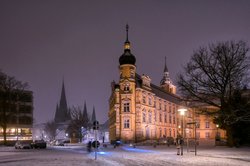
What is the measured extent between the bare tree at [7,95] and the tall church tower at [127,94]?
21335 mm

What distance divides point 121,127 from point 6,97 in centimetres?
2568

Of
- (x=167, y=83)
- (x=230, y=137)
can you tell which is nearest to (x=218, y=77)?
(x=230, y=137)

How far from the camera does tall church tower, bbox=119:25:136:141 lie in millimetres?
82188

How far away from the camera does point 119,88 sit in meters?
84.2

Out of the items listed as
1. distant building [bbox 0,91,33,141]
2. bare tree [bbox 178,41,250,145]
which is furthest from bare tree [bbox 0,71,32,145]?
bare tree [bbox 178,41,250,145]

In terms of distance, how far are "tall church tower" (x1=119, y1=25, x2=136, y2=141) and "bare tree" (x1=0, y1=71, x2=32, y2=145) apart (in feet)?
70.0

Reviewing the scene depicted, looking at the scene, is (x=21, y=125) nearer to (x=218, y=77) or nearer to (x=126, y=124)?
(x=126, y=124)

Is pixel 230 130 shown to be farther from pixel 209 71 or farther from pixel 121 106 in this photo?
pixel 121 106

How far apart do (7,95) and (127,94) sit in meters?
25.9

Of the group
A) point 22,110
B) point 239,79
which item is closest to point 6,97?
point 22,110

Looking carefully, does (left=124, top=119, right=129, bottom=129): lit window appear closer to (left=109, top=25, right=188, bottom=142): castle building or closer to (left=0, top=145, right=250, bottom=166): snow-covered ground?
(left=109, top=25, right=188, bottom=142): castle building

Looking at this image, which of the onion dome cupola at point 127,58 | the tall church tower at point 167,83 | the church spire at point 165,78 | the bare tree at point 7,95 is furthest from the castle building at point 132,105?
the church spire at point 165,78

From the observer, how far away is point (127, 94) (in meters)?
83.1

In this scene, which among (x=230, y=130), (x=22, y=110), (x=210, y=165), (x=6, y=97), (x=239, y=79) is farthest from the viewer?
(x=22, y=110)
